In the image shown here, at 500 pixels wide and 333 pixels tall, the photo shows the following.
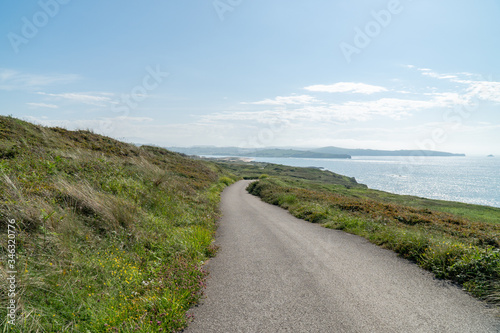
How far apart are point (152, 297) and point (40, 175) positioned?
7.31 m

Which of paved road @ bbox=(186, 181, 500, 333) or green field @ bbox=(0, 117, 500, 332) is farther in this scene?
paved road @ bbox=(186, 181, 500, 333)

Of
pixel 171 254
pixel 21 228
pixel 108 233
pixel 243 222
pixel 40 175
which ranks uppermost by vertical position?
pixel 40 175

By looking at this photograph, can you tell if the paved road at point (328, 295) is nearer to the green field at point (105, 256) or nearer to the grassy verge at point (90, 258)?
the green field at point (105, 256)

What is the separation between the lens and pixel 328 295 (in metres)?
5.47

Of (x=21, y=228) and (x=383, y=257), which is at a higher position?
(x=21, y=228)

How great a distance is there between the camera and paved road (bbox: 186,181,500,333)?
4.46m

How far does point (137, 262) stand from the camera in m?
6.44

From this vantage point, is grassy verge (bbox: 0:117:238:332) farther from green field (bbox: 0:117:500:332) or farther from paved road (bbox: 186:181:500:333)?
paved road (bbox: 186:181:500:333)

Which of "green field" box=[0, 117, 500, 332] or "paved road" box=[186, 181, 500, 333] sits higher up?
"green field" box=[0, 117, 500, 332]

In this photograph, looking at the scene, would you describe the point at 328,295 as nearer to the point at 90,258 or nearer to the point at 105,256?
the point at 105,256

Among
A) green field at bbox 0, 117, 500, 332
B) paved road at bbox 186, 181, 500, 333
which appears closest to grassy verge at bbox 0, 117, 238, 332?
green field at bbox 0, 117, 500, 332

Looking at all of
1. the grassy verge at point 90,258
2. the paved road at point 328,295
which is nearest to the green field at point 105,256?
the grassy verge at point 90,258

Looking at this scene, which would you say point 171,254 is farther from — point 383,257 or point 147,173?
point 147,173

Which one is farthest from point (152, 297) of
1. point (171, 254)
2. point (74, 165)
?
point (74, 165)
